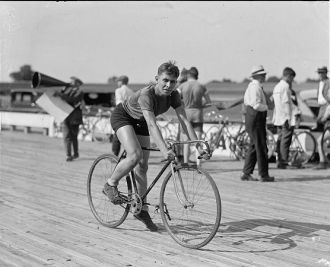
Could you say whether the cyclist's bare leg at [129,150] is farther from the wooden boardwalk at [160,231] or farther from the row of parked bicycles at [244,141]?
the row of parked bicycles at [244,141]

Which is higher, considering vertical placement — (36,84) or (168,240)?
(36,84)

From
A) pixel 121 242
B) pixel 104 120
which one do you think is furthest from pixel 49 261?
pixel 104 120

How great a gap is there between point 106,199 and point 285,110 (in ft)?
18.2

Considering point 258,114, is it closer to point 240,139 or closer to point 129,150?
point 240,139

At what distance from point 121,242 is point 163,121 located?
37.5 feet

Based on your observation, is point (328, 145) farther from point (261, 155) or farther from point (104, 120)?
point (104, 120)

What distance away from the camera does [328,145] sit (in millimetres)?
11930

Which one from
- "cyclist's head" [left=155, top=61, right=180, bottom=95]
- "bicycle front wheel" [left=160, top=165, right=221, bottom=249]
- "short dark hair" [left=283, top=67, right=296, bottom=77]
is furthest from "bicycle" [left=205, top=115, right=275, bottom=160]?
"cyclist's head" [left=155, top=61, right=180, bottom=95]

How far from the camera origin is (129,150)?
5.77 metres

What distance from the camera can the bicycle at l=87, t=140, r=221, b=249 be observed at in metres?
5.39

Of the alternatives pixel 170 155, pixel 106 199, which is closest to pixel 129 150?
pixel 170 155

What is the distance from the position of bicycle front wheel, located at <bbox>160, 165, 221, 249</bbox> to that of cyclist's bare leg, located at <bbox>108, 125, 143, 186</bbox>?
0.40 m

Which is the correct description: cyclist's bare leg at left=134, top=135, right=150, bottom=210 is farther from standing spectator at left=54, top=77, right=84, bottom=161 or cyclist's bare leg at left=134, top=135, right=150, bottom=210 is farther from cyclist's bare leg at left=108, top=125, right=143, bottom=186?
standing spectator at left=54, top=77, right=84, bottom=161

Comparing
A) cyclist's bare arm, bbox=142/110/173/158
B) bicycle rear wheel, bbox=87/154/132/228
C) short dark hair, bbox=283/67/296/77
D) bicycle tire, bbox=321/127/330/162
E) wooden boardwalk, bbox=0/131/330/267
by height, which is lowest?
wooden boardwalk, bbox=0/131/330/267
